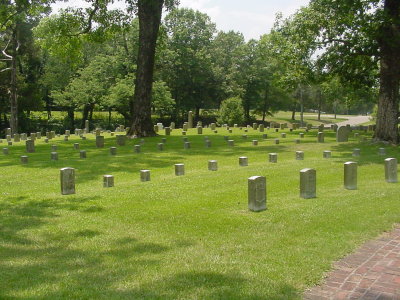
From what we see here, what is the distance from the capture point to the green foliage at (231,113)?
43416mm

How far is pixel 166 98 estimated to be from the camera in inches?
1586

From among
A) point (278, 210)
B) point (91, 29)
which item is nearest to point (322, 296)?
point (278, 210)

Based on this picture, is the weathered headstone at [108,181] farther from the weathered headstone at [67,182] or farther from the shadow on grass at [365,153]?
the shadow on grass at [365,153]

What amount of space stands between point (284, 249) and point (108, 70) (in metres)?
37.6

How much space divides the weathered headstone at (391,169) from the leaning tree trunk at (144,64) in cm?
1572

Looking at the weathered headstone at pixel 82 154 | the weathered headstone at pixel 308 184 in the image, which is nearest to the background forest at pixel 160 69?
the weathered headstone at pixel 82 154

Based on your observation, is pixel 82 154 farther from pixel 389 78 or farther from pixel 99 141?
pixel 389 78

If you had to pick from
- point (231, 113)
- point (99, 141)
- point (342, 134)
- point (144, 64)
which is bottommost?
point (99, 141)

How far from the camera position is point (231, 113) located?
143ft

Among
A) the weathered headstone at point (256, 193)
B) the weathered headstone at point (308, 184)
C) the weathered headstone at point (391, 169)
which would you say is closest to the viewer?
the weathered headstone at point (256, 193)

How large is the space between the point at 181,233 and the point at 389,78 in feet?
57.5

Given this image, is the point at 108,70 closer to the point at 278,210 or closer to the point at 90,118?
the point at 90,118

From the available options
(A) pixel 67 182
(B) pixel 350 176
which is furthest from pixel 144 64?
(B) pixel 350 176

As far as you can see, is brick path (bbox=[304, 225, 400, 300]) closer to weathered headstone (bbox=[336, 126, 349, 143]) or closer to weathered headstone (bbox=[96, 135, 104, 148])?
weathered headstone (bbox=[96, 135, 104, 148])
